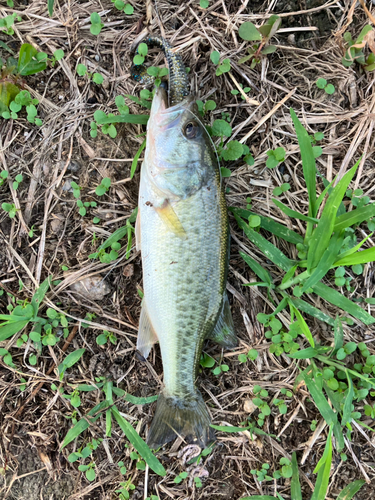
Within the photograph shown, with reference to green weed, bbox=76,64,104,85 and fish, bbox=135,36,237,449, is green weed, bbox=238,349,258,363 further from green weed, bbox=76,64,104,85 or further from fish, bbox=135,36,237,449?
green weed, bbox=76,64,104,85

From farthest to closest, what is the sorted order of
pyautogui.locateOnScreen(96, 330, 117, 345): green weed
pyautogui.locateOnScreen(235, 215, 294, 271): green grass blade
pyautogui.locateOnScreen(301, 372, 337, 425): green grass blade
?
1. pyautogui.locateOnScreen(96, 330, 117, 345): green weed
2. pyautogui.locateOnScreen(235, 215, 294, 271): green grass blade
3. pyautogui.locateOnScreen(301, 372, 337, 425): green grass blade

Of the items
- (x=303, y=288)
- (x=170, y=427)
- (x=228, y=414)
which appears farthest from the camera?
(x=228, y=414)

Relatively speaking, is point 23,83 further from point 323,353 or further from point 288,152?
point 323,353

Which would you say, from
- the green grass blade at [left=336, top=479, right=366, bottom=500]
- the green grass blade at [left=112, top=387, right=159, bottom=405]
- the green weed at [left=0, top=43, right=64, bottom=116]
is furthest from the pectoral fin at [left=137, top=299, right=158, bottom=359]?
the green grass blade at [left=336, top=479, right=366, bottom=500]

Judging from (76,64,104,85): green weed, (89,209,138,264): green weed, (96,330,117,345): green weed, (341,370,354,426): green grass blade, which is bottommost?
(341,370,354,426): green grass blade

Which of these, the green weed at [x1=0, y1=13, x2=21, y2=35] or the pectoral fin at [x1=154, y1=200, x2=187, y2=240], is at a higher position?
the green weed at [x1=0, y1=13, x2=21, y2=35]

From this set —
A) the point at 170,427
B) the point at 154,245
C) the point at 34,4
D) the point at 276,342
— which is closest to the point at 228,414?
the point at 170,427

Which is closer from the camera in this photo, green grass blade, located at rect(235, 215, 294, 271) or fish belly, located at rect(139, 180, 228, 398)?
fish belly, located at rect(139, 180, 228, 398)
